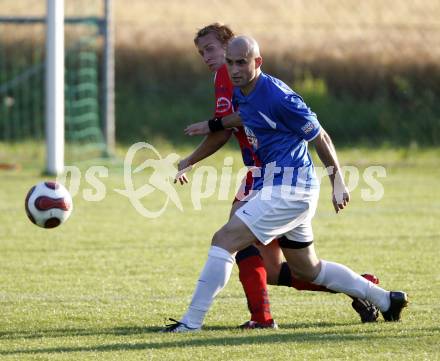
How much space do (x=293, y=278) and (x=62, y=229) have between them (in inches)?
179

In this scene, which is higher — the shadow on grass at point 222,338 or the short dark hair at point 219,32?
the short dark hair at point 219,32

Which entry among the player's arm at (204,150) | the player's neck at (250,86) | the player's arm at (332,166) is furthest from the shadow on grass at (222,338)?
the player's neck at (250,86)

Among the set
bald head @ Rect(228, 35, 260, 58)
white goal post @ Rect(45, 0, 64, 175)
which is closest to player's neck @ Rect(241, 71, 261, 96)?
bald head @ Rect(228, 35, 260, 58)

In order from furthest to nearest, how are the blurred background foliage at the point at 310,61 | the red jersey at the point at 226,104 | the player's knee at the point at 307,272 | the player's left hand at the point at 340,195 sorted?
the blurred background foliage at the point at 310,61 < the red jersey at the point at 226,104 < the player's knee at the point at 307,272 < the player's left hand at the point at 340,195

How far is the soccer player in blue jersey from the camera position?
18.7 ft

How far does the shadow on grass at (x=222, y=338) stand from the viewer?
547 cm

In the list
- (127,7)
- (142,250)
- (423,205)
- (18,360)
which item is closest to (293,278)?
(18,360)

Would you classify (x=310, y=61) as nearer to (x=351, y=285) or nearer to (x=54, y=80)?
(x=54, y=80)

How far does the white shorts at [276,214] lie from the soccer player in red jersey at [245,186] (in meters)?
0.38

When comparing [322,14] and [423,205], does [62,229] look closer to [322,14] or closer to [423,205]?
[423,205]

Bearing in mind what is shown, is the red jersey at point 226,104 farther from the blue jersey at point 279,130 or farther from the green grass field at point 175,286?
the green grass field at point 175,286

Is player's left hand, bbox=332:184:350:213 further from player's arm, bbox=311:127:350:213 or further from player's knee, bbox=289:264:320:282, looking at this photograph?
player's knee, bbox=289:264:320:282

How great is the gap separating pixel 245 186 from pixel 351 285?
2.98 ft

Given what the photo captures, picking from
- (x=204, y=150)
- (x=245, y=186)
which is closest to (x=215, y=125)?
(x=204, y=150)
